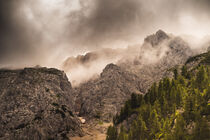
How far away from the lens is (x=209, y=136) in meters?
67.6

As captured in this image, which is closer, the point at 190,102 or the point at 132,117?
the point at 190,102

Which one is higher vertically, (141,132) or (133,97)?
(133,97)

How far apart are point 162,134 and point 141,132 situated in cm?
1330

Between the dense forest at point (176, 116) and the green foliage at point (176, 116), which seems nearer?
the dense forest at point (176, 116)

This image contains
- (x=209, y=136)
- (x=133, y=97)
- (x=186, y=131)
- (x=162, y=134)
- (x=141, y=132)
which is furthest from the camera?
(x=133, y=97)

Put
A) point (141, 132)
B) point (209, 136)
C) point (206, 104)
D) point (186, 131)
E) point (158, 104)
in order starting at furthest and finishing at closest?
1. point (158, 104)
2. point (141, 132)
3. point (206, 104)
4. point (186, 131)
5. point (209, 136)

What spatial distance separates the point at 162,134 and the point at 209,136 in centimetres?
2945

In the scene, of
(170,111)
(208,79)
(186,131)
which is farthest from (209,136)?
(208,79)

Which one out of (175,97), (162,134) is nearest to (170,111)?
(175,97)

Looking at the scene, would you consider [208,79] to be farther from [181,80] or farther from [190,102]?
[190,102]

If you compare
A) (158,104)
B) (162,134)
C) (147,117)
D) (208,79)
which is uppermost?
(208,79)

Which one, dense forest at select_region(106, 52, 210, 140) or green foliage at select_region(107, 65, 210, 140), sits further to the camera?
green foliage at select_region(107, 65, 210, 140)

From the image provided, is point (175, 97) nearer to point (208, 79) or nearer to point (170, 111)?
point (170, 111)

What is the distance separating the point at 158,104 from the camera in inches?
4569
